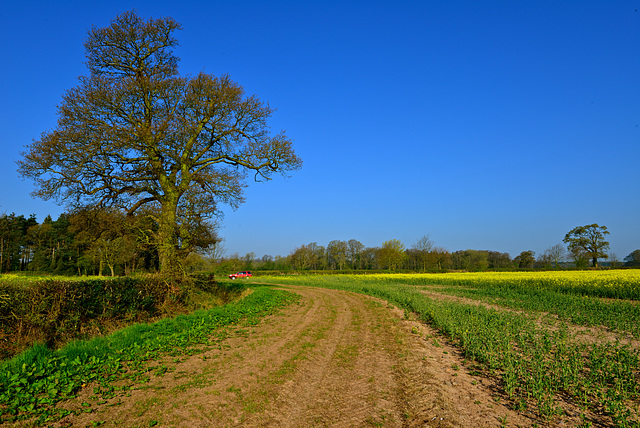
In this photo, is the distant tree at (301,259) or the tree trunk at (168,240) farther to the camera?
the distant tree at (301,259)

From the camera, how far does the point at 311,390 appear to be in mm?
6379

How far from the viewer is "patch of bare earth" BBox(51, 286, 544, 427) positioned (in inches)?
202

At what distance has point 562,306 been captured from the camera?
17.4m

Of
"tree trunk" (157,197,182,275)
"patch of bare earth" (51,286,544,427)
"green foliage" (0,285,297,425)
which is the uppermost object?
"tree trunk" (157,197,182,275)

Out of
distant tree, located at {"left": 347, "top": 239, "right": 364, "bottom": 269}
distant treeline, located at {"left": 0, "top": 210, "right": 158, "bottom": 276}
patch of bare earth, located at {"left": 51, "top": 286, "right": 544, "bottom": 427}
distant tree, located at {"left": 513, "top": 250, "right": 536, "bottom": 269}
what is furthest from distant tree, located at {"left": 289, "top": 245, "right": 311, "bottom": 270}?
patch of bare earth, located at {"left": 51, "top": 286, "right": 544, "bottom": 427}

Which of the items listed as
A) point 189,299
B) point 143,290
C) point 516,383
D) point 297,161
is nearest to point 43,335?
point 143,290

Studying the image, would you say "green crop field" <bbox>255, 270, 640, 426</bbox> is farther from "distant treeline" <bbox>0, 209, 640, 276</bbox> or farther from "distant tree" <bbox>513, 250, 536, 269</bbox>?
"distant tree" <bbox>513, 250, 536, 269</bbox>

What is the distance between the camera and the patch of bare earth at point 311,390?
512 cm

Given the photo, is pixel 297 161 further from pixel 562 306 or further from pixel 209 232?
pixel 562 306

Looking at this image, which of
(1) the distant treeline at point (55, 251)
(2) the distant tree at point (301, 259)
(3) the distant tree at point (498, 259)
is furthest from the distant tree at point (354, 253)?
(1) the distant treeline at point (55, 251)

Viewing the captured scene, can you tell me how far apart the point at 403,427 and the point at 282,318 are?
32.4 feet

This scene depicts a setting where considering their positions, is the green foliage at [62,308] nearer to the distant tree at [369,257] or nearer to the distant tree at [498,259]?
the distant tree at [369,257]

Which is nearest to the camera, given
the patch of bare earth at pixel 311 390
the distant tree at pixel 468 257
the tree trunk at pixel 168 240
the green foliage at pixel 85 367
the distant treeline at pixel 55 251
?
the patch of bare earth at pixel 311 390

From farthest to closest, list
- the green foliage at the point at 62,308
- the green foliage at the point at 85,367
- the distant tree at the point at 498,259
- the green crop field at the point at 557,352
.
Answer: the distant tree at the point at 498,259 < the green foliage at the point at 62,308 < the green crop field at the point at 557,352 < the green foliage at the point at 85,367
